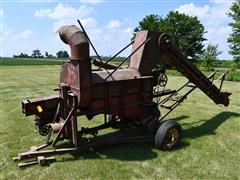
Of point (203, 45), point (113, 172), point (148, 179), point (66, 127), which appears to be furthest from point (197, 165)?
point (203, 45)

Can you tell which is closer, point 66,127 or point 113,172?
Result: point 113,172

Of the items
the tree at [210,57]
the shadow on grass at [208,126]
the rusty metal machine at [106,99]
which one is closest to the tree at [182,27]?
the tree at [210,57]

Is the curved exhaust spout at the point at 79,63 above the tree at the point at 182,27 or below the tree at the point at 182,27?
below

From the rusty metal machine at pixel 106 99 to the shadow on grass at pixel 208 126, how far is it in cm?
155

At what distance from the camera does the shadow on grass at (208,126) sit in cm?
957

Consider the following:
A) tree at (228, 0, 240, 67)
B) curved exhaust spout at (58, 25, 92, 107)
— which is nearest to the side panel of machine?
curved exhaust spout at (58, 25, 92, 107)

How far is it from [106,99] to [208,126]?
16.0 ft

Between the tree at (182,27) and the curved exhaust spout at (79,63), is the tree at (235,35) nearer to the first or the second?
the tree at (182,27)

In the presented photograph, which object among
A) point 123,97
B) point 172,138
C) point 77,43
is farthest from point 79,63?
point 172,138

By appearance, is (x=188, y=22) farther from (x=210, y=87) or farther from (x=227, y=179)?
(x=227, y=179)

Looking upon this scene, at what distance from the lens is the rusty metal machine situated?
7.00m

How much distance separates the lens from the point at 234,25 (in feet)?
131

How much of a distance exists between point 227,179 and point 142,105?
3.11 m

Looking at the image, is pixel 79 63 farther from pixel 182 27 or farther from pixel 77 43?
pixel 182 27
